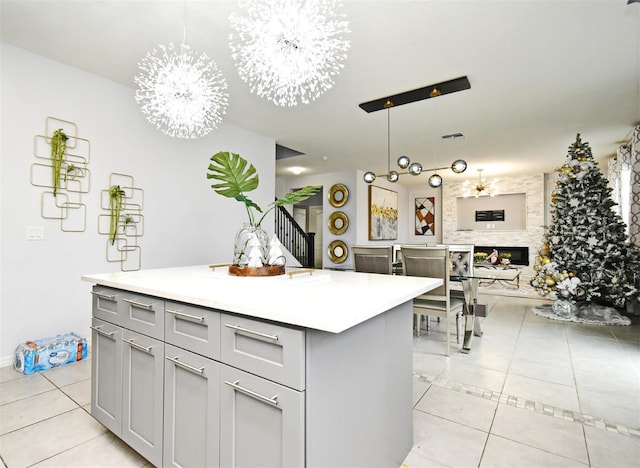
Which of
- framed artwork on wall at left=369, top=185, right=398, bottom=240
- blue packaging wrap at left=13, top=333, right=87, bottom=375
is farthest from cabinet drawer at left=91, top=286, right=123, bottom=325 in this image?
framed artwork on wall at left=369, top=185, right=398, bottom=240

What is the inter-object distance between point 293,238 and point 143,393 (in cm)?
570

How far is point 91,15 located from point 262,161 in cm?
291

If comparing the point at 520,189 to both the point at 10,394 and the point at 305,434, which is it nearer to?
the point at 305,434

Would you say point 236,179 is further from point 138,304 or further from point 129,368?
point 129,368

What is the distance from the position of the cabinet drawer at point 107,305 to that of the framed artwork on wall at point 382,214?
6997mm

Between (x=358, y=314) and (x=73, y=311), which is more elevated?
(x=358, y=314)

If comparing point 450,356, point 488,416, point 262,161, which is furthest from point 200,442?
point 262,161

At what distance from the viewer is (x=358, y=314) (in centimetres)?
99

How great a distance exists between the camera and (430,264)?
10.6 ft

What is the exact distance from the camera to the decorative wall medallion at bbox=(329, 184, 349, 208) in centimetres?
800

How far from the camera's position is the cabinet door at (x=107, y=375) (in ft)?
5.49

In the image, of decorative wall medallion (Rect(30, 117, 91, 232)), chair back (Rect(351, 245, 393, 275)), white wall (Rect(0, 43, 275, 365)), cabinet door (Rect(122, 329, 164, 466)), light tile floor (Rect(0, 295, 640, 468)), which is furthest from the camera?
chair back (Rect(351, 245, 393, 275))

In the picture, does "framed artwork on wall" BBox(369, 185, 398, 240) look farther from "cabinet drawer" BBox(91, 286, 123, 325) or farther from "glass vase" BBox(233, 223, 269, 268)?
"cabinet drawer" BBox(91, 286, 123, 325)

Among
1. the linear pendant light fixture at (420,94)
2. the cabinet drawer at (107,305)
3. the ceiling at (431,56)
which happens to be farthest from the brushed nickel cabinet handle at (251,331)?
the linear pendant light fixture at (420,94)
